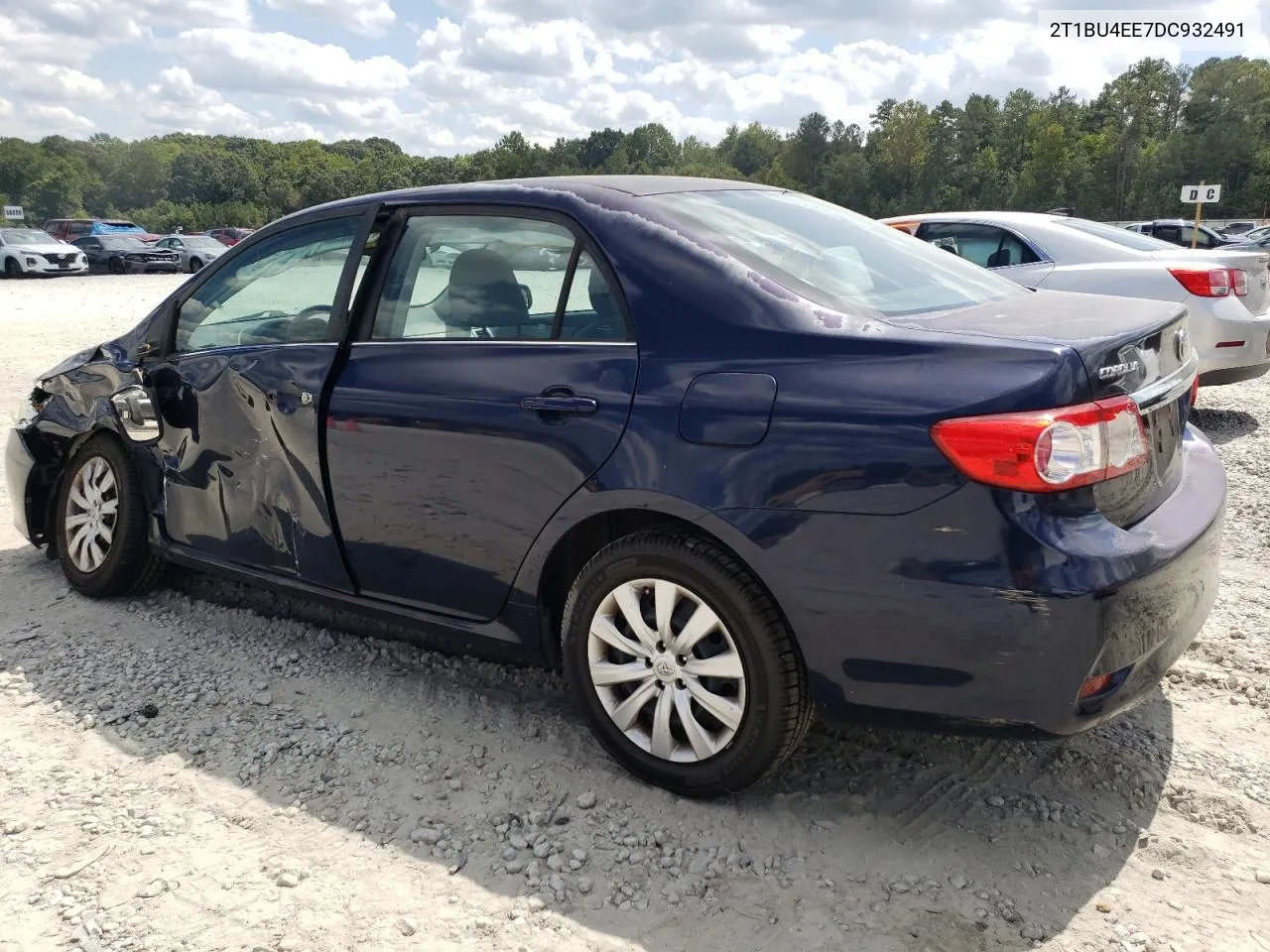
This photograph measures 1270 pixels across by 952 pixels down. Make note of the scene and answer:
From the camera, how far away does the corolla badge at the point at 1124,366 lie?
2.39 metres

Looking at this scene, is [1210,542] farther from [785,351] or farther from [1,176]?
[1,176]

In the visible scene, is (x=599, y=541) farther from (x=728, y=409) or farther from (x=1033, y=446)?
(x=1033, y=446)

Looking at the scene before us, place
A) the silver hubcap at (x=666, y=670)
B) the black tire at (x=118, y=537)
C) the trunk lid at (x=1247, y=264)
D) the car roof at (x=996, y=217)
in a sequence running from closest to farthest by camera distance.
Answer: the silver hubcap at (x=666, y=670) → the black tire at (x=118, y=537) → the trunk lid at (x=1247, y=264) → the car roof at (x=996, y=217)

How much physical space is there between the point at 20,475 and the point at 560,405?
10.1 feet

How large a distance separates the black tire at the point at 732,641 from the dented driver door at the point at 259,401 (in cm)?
110

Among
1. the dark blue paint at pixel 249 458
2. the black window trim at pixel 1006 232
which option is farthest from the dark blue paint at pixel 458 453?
the black window trim at pixel 1006 232


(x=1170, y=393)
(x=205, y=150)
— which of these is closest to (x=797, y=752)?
(x=1170, y=393)

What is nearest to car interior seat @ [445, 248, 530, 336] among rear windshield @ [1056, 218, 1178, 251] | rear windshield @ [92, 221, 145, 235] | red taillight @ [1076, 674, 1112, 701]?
red taillight @ [1076, 674, 1112, 701]

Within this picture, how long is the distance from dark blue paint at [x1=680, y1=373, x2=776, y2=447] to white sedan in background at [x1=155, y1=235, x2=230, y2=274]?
113 ft

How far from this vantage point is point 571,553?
3.07m

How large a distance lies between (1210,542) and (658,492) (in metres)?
1.43

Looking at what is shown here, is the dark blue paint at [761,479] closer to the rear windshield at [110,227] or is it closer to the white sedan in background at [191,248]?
the white sedan in background at [191,248]

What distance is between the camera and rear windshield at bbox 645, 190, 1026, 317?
284cm

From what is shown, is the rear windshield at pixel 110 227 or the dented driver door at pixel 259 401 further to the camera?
the rear windshield at pixel 110 227
